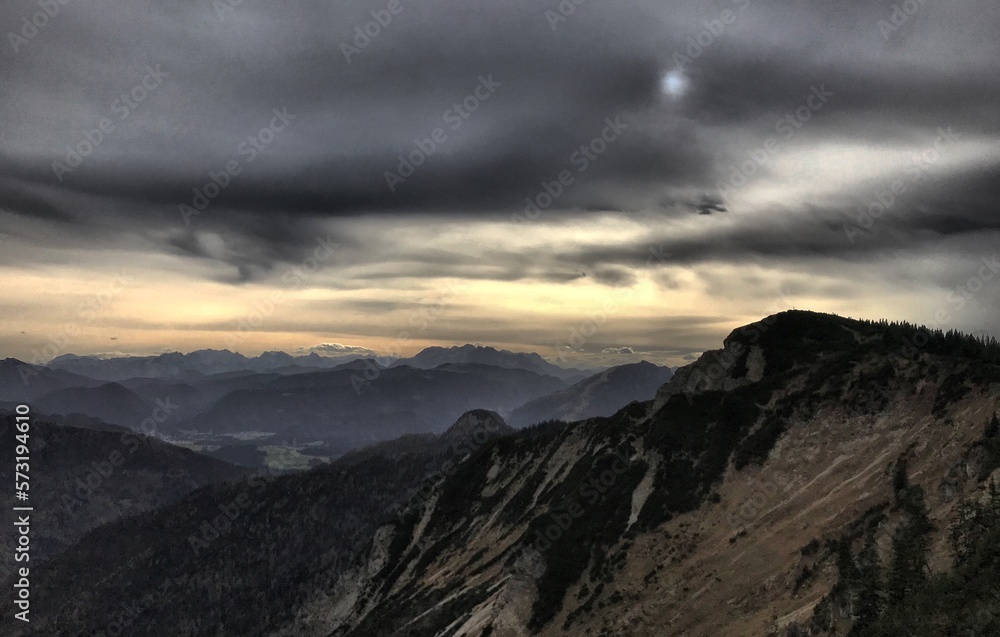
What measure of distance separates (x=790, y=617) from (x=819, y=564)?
9087 mm

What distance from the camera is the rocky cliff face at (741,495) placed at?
2510 inches

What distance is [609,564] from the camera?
89438 millimetres

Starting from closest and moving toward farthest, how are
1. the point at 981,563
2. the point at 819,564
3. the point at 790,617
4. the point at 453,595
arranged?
the point at 981,563 < the point at 790,617 < the point at 819,564 < the point at 453,595

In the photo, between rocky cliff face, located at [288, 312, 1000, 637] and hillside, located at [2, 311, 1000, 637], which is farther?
rocky cliff face, located at [288, 312, 1000, 637]

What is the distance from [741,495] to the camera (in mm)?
88062

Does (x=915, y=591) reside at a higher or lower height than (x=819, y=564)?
higher

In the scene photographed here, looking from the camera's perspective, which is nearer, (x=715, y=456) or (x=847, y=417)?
(x=847, y=417)

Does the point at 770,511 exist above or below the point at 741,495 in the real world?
below

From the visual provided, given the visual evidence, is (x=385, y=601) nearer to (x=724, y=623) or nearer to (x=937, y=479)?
(x=724, y=623)

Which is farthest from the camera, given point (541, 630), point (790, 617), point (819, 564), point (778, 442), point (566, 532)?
point (566, 532)

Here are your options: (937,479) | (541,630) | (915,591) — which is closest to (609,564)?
(541,630)

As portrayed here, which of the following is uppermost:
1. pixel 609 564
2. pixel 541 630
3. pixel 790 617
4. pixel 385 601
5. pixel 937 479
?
pixel 937 479

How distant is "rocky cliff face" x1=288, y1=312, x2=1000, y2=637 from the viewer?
209ft

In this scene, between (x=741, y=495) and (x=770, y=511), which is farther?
(x=741, y=495)
